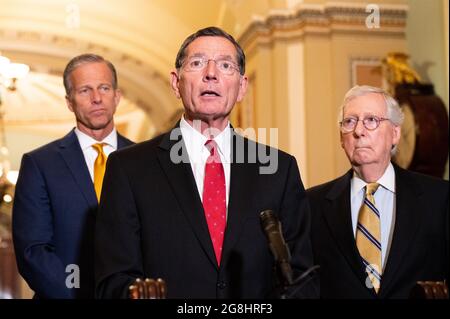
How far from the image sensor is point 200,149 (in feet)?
9.35

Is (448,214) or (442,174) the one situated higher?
(442,174)

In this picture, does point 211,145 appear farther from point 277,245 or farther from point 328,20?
point 328,20

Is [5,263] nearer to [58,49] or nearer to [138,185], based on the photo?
[58,49]

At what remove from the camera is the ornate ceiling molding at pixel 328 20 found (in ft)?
28.1

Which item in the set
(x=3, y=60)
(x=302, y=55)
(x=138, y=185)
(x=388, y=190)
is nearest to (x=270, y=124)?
(x=302, y=55)

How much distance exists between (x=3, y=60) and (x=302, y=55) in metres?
4.50

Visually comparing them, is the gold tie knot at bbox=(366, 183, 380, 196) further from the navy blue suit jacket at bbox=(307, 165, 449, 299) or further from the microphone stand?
the microphone stand

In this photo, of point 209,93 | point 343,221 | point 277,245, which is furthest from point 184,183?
point 343,221

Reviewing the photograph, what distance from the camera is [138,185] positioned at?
2740 millimetres

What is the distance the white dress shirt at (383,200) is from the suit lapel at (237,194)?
0.67m

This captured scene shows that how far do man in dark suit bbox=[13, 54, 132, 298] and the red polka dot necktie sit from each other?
767mm

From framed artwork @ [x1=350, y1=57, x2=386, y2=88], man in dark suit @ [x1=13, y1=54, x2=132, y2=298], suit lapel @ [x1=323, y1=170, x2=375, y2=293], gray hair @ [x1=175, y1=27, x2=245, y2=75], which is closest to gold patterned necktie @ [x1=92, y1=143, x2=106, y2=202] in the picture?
man in dark suit @ [x1=13, y1=54, x2=132, y2=298]

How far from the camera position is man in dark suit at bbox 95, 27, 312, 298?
2.64 m

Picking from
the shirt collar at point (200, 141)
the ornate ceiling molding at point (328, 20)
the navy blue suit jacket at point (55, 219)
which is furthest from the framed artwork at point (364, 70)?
the shirt collar at point (200, 141)
